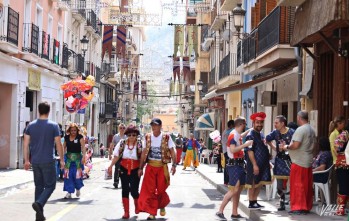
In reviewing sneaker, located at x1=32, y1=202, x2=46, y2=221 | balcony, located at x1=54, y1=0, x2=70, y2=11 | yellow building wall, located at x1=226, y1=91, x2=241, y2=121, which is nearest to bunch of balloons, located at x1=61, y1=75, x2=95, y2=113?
balcony, located at x1=54, y1=0, x2=70, y2=11

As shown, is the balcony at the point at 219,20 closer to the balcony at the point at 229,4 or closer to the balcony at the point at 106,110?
the balcony at the point at 229,4

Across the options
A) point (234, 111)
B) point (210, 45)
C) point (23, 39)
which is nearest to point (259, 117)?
point (23, 39)

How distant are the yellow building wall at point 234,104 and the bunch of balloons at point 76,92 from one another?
10.7 meters

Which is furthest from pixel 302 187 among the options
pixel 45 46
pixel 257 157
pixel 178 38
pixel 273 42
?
pixel 178 38

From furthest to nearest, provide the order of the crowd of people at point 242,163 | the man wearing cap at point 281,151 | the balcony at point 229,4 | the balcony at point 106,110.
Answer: the balcony at point 106,110 < the balcony at point 229,4 < the man wearing cap at point 281,151 < the crowd of people at point 242,163

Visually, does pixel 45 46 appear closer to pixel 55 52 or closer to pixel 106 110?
pixel 55 52

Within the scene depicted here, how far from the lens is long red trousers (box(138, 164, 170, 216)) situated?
13.1m

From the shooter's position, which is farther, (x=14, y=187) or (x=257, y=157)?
(x=14, y=187)

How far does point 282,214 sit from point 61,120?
27.4 meters

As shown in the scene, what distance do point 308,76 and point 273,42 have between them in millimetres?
3383

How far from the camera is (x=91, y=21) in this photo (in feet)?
164

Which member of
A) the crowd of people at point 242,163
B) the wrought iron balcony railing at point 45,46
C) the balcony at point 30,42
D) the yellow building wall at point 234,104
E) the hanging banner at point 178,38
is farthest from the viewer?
the hanging banner at point 178,38

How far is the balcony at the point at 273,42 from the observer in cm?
2105

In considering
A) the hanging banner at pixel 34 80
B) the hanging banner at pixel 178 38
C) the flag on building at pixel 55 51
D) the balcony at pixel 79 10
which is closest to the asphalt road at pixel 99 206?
the hanging banner at pixel 34 80
